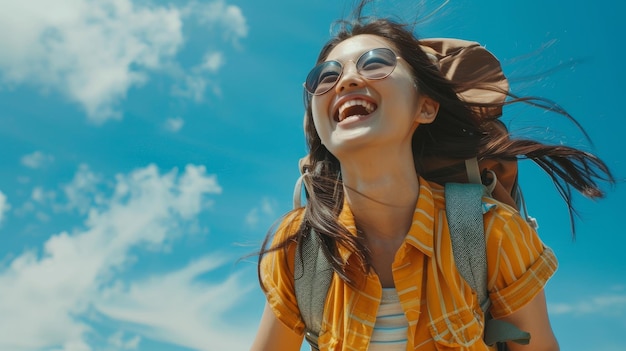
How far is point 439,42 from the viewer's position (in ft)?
15.8

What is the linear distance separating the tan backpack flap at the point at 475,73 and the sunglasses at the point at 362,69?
0.54 metres

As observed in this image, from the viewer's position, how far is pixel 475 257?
3686 mm

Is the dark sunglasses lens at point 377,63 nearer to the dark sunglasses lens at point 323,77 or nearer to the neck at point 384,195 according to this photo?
the dark sunglasses lens at point 323,77

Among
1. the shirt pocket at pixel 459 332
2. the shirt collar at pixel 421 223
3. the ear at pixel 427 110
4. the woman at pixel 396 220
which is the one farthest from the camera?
the ear at pixel 427 110

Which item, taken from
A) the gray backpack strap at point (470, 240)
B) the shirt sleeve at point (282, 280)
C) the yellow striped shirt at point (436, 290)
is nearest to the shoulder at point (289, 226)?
the shirt sleeve at point (282, 280)

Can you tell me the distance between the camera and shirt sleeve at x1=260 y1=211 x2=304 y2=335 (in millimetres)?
3916

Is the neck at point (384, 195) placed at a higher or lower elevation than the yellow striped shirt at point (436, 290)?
higher

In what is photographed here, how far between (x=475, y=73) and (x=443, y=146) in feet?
1.93

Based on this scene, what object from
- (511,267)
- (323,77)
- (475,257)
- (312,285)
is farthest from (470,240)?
(323,77)

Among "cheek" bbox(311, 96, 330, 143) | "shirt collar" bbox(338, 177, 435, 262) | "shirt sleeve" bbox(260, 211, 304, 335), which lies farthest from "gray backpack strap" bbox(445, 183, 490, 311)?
"shirt sleeve" bbox(260, 211, 304, 335)

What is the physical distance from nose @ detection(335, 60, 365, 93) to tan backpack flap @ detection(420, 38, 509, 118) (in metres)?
0.76

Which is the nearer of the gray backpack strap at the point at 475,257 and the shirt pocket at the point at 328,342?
the gray backpack strap at the point at 475,257

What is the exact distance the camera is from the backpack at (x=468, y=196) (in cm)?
369

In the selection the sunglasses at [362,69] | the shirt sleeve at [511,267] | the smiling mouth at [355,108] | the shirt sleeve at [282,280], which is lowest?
the shirt sleeve at [511,267]
